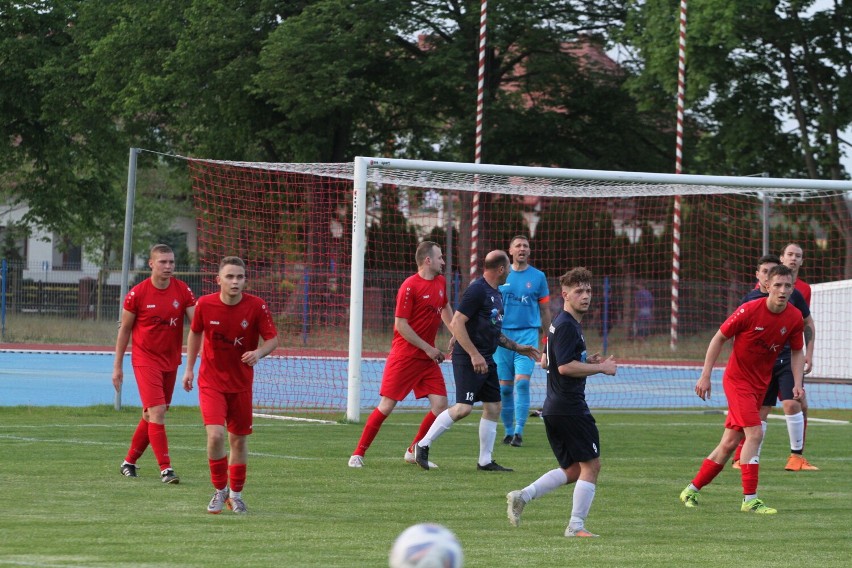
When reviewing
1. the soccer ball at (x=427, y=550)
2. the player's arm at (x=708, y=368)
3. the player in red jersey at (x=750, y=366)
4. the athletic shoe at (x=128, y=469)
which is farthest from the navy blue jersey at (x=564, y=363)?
the soccer ball at (x=427, y=550)

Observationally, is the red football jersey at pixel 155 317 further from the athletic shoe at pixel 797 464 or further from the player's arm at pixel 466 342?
the athletic shoe at pixel 797 464

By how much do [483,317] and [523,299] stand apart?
7.44 feet

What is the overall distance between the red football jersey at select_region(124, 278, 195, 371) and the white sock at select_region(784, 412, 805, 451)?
579 cm

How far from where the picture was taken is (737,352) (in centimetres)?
1029

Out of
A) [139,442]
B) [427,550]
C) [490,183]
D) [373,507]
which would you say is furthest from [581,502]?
[490,183]

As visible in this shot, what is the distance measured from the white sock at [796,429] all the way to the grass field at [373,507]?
34 cm

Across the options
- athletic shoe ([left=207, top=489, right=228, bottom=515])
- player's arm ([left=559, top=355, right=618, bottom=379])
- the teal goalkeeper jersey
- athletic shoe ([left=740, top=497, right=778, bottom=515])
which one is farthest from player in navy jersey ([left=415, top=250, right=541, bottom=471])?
player's arm ([left=559, top=355, right=618, bottom=379])

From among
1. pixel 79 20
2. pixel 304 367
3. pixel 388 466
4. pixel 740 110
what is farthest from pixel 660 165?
pixel 388 466

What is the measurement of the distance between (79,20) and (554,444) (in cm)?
3404

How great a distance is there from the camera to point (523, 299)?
1459 centimetres

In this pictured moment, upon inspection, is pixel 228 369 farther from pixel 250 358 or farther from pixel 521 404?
pixel 521 404

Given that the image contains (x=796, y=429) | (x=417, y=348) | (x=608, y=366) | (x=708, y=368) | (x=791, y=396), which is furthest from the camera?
(x=796, y=429)

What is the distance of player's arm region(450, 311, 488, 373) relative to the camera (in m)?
12.0

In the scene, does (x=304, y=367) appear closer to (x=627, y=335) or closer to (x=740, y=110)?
(x=627, y=335)
